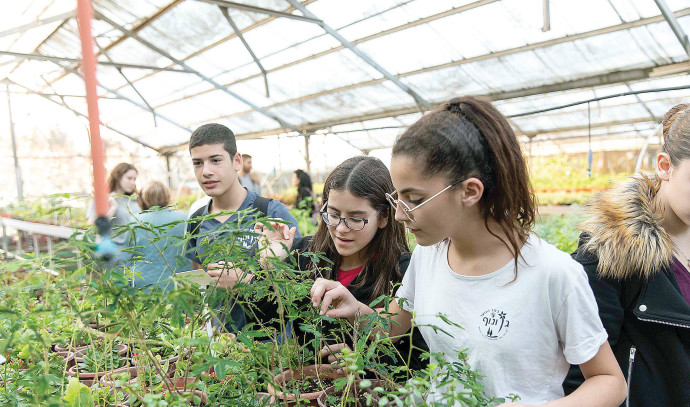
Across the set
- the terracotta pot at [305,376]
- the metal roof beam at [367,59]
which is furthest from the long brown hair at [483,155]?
the metal roof beam at [367,59]

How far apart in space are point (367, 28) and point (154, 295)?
253 inches

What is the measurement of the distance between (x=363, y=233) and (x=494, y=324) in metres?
0.54

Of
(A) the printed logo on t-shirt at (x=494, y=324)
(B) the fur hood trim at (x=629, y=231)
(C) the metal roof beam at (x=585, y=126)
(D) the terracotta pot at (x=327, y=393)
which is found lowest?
(D) the terracotta pot at (x=327, y=393)

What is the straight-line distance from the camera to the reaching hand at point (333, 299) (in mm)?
1018

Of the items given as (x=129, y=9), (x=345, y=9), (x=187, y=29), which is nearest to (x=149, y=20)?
(x=129, y=9)

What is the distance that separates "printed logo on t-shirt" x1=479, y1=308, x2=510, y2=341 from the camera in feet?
3.29

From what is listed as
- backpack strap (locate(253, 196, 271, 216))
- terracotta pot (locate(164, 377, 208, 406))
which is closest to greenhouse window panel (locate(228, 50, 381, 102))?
backpack strap (locate(253, 196, 271, 216))

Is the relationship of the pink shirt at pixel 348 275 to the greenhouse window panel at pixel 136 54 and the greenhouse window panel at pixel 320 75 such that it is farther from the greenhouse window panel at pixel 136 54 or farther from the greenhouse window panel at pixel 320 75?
the greenhouse window panel at pixel 136 54

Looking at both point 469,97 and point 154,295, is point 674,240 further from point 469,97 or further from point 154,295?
point 154,295

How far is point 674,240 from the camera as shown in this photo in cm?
129

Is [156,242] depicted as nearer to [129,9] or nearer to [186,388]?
[186,388]

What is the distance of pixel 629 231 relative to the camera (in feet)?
4.12

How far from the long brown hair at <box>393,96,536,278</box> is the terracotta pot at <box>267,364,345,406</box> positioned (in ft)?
1.57

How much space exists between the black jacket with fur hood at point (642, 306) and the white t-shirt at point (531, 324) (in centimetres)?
30
